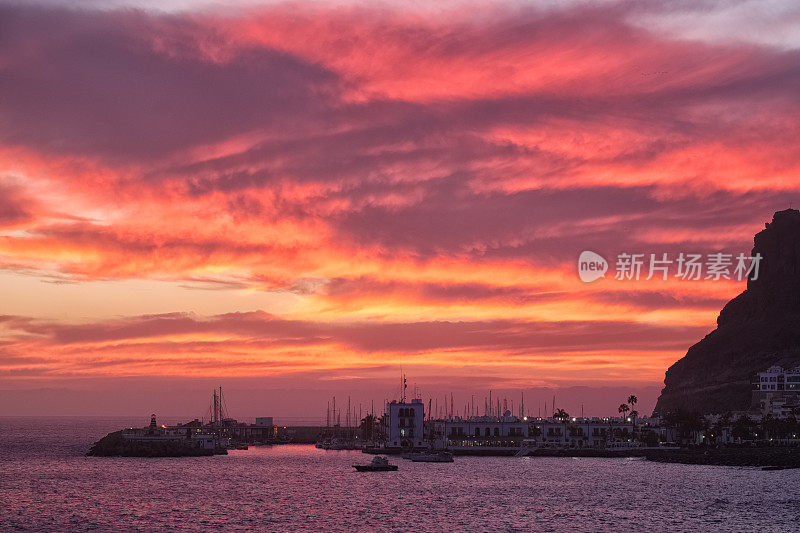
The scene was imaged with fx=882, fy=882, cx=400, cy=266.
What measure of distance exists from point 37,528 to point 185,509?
21405 mm

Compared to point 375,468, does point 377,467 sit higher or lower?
higher

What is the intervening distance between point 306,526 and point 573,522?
2968 cm

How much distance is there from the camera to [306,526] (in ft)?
309

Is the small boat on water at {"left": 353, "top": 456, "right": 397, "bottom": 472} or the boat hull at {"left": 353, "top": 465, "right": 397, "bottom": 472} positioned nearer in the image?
the boat hull at {"left": 353, "top": 465, "right": 397, "bottom": 472}

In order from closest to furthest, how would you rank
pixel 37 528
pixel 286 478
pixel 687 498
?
pixel 37 528, pixel 687 498, pixel 286 478

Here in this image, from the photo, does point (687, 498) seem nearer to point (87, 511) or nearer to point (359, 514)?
point (359, 514)

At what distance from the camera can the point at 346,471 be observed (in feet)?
608

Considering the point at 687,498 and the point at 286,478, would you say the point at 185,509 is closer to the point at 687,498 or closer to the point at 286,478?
the point at 286,478

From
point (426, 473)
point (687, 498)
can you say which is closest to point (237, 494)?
point (426, 473)

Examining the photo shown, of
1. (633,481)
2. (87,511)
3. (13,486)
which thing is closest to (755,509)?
(633,481)

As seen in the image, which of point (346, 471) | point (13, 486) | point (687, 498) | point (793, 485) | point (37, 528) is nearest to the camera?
point (37, 528)

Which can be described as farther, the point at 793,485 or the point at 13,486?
the point at 13,486

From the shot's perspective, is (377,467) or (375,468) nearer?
(375,468)

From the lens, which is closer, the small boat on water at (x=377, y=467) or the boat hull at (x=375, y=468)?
the boat hull at (x=375, y=468)
